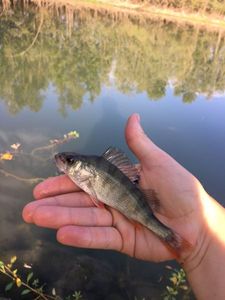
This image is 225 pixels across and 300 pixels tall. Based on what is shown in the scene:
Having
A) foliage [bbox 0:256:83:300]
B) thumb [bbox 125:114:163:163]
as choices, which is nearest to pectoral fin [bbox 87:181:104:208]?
thumb [bbox 125:114:163:163]

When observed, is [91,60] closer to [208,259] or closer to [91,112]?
[91,112]

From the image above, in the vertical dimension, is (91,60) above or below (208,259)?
below

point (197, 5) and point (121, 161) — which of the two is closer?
point (121, 161)

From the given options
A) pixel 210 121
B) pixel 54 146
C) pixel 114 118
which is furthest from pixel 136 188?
pixel 210 121

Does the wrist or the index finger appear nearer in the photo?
the wrist

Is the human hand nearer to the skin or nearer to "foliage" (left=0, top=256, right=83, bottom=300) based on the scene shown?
the skin

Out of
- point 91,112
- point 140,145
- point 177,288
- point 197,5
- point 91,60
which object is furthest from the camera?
point 197,5

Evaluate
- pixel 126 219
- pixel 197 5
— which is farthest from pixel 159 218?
pixel 197 5
